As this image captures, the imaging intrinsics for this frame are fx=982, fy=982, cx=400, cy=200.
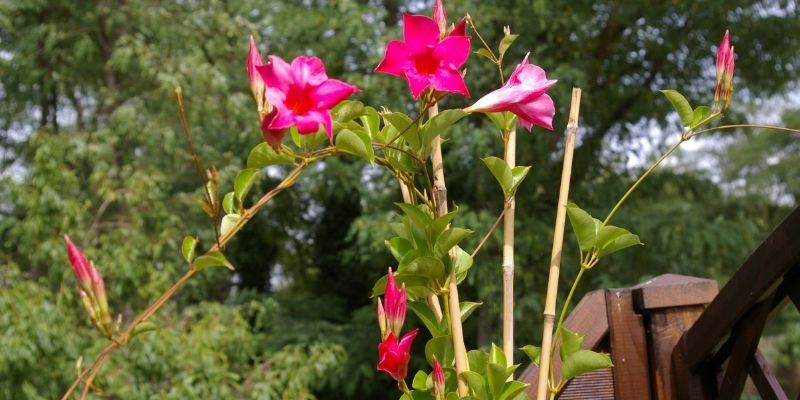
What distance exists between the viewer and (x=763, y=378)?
1.05 metres

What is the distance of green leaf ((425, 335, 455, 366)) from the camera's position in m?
0.83

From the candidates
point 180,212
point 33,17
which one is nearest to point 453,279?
point 180,212

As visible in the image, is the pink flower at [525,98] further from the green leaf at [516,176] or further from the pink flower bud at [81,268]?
the pink flower bud at [81,268]

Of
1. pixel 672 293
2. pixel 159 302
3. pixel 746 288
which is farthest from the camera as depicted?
pixel 672 293

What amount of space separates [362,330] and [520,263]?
145cm

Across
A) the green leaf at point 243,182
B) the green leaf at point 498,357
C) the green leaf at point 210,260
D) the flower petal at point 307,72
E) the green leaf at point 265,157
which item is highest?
the flower petal at point 307,72

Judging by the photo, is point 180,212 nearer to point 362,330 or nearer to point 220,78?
point 220,78

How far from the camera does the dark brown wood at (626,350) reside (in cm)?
115

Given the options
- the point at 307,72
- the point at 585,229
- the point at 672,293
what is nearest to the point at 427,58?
the point at 307,72

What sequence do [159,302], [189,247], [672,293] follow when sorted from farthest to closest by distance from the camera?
[672,293], [189,247], [159,302]

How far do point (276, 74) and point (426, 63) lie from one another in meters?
0.13

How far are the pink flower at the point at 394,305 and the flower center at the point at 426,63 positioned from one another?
0.15m

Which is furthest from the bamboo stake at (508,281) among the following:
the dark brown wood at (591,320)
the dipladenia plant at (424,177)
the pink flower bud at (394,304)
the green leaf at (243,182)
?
the dark brown wood at (591,320)

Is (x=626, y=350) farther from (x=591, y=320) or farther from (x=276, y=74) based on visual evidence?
(x=276, y=74)
